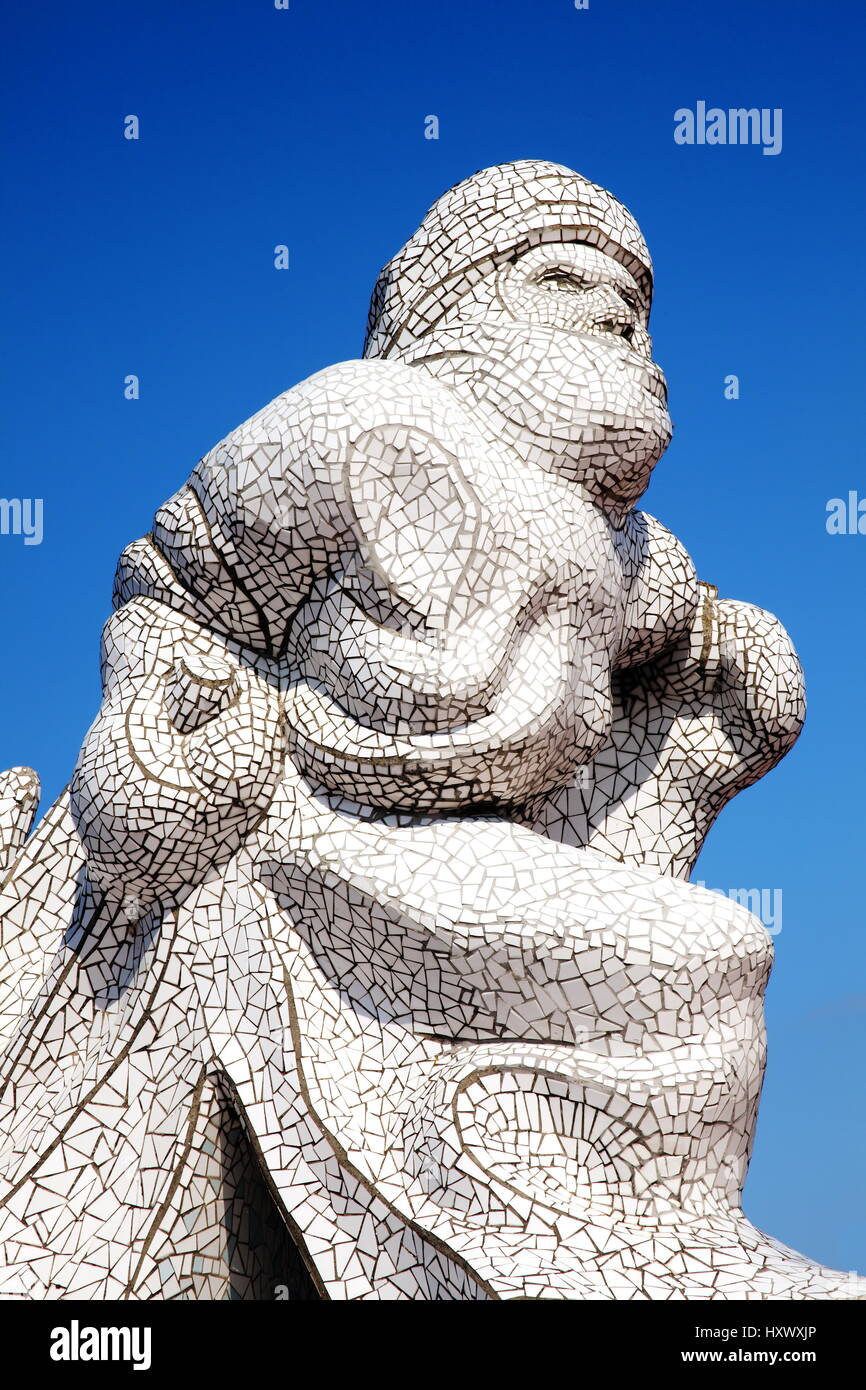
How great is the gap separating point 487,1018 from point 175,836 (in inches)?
69.2

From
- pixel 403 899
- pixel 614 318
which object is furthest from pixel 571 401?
pixel 403 899

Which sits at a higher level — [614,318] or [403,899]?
[614,318]

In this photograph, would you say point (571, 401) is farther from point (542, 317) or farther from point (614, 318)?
point (614, 318)

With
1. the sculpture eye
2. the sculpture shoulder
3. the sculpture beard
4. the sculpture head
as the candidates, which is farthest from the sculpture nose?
the sculpture shoulder

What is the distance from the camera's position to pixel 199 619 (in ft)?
29.8

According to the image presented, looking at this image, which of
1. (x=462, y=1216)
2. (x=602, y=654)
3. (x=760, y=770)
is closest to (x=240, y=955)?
(x=462, y=1216)

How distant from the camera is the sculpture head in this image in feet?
29.5

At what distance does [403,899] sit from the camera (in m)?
8.17

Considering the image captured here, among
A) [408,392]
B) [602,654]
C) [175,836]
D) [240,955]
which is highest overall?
[408,392]

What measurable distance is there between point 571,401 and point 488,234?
4.37 feet

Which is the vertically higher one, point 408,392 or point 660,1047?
point 408,392

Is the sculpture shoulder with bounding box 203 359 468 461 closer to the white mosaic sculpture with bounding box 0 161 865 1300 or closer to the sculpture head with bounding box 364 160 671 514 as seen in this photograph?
the white mosaic sculpture with bounding box 0 161 865 1300

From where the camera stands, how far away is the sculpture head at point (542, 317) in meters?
8.99
